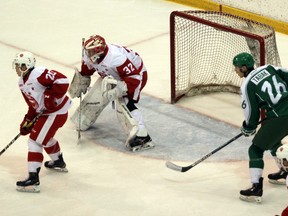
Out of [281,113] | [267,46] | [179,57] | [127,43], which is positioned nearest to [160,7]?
[127,43]

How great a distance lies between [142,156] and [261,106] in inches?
45.3

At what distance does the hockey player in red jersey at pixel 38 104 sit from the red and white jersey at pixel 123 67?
20.3 inches

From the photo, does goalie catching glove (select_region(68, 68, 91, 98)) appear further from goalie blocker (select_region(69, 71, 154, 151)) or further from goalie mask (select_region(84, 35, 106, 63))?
goalie mask (select_region(84, 35, 106, 63))

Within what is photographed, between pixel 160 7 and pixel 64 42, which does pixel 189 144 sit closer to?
pixel 64 42

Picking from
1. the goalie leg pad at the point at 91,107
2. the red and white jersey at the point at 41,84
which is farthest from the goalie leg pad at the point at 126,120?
the red and white jersey at the point at 41,84

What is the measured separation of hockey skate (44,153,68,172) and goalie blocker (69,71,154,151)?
54 cm

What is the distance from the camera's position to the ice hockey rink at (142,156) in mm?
6254

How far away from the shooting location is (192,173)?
21.9ft

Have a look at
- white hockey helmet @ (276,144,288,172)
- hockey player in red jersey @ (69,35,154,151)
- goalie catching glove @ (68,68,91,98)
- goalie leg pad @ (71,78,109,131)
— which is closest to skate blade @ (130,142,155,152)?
hockey player in red jersey @ (69,35,154,151)

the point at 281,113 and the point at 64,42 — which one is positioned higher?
the point at 281,113

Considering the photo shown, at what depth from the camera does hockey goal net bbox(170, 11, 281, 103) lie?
7629mm

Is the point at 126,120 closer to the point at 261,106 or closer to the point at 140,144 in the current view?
the point at 140,144

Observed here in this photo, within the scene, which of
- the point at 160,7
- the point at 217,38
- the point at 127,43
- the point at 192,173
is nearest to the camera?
the point at 192,173

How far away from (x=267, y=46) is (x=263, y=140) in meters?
1.15
